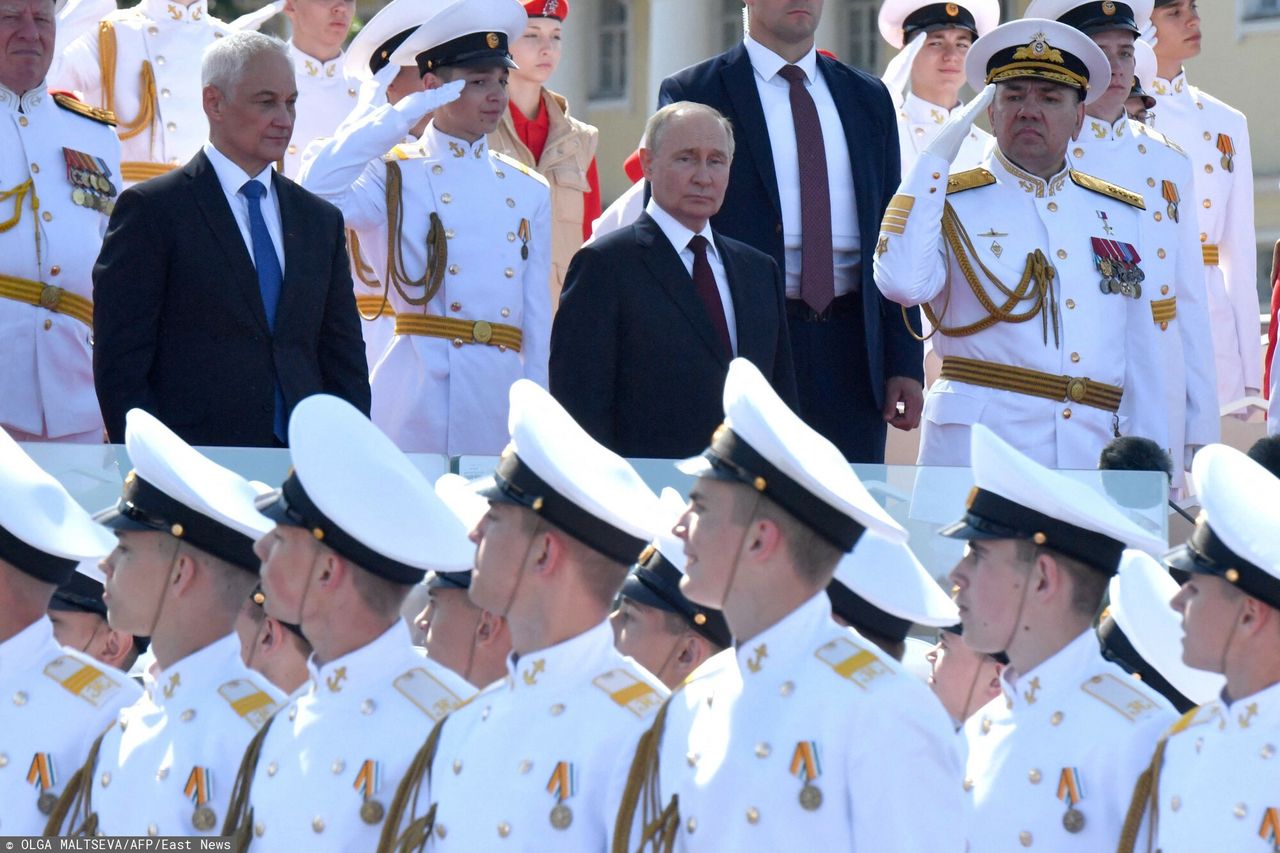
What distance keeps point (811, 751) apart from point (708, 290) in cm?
295

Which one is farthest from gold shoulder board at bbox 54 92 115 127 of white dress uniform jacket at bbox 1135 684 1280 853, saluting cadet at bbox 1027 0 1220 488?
white dress uniform jacket at bbox 1135 684 1280 853

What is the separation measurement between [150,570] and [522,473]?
0.96m

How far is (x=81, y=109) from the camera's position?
25.4 feet

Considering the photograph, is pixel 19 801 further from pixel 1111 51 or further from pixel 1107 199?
pixel 1111 51

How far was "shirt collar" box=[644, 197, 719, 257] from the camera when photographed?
7109 millimetres

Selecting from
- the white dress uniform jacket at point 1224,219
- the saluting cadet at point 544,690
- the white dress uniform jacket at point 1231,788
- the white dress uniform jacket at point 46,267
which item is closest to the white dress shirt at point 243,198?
the white dress uniform jacket at point 46,267

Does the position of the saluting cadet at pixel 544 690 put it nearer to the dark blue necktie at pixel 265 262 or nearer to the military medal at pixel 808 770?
the military medal at pixel 808 770

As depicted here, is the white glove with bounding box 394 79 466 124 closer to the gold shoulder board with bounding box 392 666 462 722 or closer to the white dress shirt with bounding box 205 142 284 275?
the white dress shirt with bounding box 205 142 284 275

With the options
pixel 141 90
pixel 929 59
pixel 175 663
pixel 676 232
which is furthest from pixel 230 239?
pixel 929 59

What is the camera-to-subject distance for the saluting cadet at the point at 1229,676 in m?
4.50

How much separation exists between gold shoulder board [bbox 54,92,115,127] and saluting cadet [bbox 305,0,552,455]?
0.83 metres

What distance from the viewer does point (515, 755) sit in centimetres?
464

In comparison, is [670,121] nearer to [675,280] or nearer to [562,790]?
[675,280]

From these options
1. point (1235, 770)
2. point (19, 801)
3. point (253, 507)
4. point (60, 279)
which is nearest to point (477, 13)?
point (60, 279)
